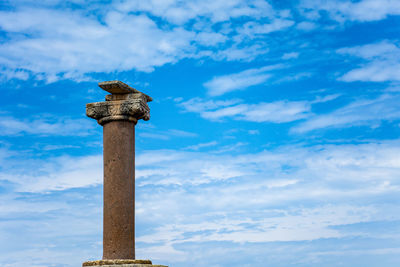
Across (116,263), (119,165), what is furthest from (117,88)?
(116,263)

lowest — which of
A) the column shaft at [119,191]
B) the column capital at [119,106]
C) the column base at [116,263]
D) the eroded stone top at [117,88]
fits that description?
the column base at [116,263]

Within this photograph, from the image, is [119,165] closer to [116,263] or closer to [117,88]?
[117,88]

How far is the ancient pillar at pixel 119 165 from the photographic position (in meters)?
14.8

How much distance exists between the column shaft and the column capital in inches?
9.3

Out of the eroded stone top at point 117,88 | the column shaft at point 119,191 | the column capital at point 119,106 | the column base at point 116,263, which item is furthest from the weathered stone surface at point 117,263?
the eroded stone top at point 117,88

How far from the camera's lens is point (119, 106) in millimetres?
15531

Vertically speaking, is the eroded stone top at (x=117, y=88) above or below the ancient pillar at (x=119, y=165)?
above

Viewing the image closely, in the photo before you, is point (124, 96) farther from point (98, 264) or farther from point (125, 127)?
point (98, 264)

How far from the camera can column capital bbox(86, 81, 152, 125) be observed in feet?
50.7

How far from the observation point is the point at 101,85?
1544cm

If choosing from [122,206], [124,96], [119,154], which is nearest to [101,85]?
[124,96]

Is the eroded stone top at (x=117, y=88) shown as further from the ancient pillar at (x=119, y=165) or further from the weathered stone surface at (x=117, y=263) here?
the weathered stone surface at (x=117, y=263)

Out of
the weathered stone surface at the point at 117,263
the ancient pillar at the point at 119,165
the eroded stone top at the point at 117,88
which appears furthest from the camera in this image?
the eroded stone top at the point at 117,88

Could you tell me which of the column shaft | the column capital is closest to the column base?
the column shaft
